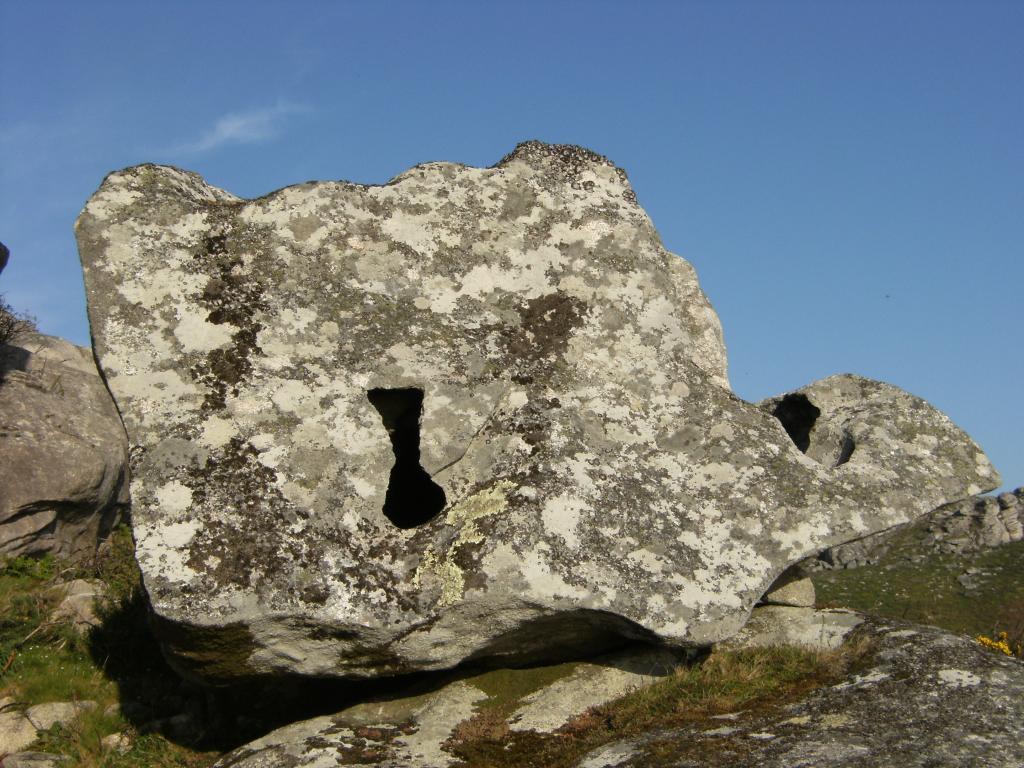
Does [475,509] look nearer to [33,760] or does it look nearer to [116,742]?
[116,742]

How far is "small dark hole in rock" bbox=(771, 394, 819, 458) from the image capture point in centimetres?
1065

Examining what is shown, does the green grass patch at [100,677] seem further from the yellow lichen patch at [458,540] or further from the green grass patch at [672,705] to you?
the yellow lichen patch at [458,540]

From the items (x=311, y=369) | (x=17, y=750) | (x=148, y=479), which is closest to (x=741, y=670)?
(x=311, y=369)

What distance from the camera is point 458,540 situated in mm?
7867

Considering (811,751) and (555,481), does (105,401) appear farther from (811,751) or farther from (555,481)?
(811,751)

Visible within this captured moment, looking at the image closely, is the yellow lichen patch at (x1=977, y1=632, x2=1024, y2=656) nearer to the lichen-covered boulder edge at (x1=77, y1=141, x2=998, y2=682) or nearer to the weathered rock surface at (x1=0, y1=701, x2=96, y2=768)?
the lichen-covered boulder edge at (x1=77, y1=141, x2=998, y2=682)

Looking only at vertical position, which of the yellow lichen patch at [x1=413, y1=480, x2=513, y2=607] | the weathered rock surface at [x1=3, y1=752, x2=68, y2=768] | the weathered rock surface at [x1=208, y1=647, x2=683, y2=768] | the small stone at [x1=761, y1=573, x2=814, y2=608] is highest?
the yellow lichen patch at [x1=413, y1=480, x2=513, y2=607]

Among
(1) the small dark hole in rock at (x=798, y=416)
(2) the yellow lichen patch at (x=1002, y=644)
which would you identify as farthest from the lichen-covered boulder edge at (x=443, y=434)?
(2) the yellow lichen patch at (x=1002, y=644)

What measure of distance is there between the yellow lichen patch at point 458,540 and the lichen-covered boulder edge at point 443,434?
0.02m

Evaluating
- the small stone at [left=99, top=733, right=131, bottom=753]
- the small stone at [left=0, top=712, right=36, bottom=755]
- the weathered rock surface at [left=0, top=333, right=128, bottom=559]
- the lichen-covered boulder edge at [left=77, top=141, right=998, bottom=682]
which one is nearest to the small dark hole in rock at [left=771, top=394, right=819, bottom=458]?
the lichen-covered boulder edge at [left=77, top=141, right=998, bottom=682]

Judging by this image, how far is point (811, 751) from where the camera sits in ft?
21.8

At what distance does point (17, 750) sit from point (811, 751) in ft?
20.9

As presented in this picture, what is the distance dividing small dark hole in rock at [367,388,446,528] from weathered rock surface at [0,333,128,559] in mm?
5576

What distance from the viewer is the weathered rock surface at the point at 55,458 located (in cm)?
1262
